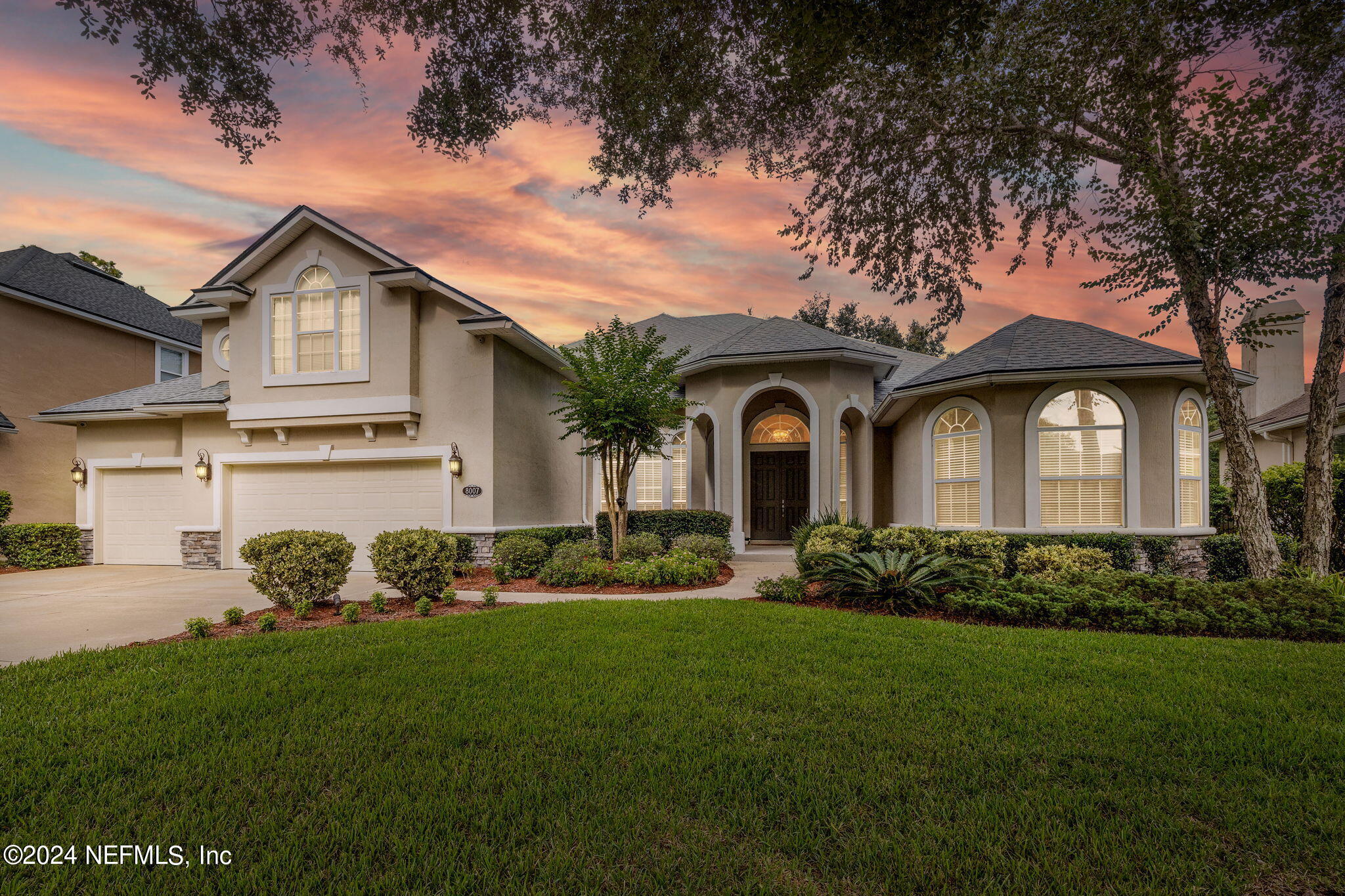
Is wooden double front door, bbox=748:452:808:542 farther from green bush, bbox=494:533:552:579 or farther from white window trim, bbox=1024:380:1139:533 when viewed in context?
green bush, bbox=494:533:552:579

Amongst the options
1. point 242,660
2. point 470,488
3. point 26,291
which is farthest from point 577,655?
point 26,291

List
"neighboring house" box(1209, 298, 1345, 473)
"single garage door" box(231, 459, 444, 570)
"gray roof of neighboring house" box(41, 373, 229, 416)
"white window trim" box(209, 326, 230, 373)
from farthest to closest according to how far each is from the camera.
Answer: "neighboring house" box(1209, 298, 1345, 473) → "white window trim" box(209, 326, 230, 373) → "gray roof of neighboring house" box(41, 373, 229, 416) → "single garage door" box(231, 459, 444, 570)

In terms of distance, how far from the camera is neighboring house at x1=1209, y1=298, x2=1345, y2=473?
1655 cm

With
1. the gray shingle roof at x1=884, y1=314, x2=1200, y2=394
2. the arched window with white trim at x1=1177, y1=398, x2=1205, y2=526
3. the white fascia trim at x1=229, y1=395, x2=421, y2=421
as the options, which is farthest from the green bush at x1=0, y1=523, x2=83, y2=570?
the arched window with white trim at x1=1177, y1=398, x2=1205, y2=526

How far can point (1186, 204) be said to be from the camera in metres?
6.86

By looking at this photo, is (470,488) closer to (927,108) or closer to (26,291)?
(927,108)

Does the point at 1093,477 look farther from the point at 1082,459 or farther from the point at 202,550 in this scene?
the point at 202,550

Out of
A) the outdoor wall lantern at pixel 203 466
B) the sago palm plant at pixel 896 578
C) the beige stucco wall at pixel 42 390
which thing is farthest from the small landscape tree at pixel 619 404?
the beige stucco wall at pixel 42 390

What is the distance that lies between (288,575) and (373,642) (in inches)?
99.0

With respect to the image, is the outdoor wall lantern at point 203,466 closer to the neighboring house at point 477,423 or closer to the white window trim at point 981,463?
the neighboring house at point 477,423

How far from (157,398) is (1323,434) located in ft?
68.2

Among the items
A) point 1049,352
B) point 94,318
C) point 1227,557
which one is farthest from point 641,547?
point 94,318

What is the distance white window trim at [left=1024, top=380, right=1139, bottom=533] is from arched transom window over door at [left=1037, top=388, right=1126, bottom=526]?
48 mm

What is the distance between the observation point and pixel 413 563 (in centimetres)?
729
